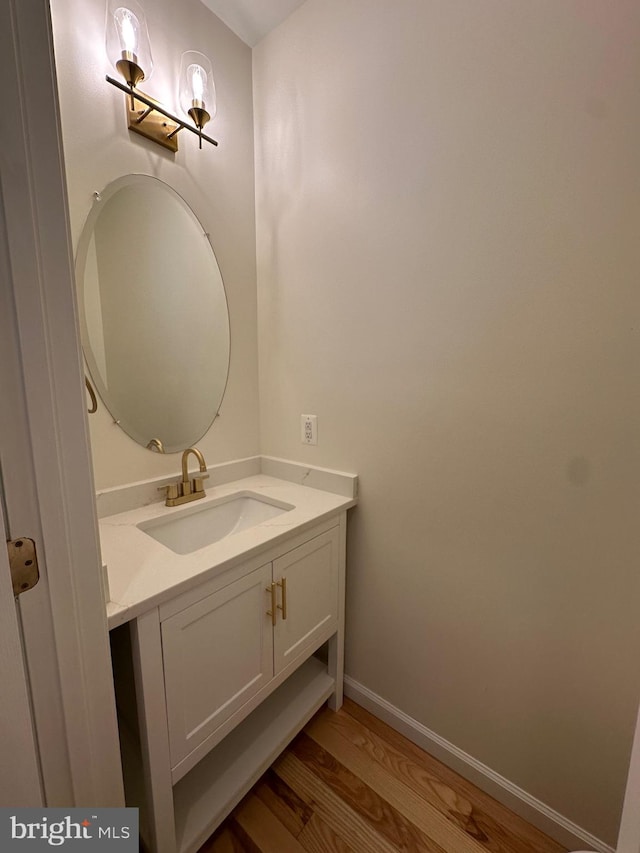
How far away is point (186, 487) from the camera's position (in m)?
1.32

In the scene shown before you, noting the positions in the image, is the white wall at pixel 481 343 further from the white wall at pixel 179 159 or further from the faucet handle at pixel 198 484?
the faucet handle at pixel 198 484

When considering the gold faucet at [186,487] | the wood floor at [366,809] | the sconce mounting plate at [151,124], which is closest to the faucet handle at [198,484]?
the gold faucet at [186,487]

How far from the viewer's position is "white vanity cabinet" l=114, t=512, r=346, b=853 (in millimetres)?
822

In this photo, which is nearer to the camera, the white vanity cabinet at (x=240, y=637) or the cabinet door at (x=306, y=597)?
the white vanity cabinet at (x=240, y=637)

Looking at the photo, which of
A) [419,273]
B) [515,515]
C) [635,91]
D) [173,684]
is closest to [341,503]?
[515,515]

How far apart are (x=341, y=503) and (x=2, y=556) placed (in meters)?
0.97

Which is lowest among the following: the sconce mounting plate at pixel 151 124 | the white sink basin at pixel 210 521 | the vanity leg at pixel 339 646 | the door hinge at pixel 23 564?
the vanity leg at pixel 339 646

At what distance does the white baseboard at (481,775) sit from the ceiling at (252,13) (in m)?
2.59

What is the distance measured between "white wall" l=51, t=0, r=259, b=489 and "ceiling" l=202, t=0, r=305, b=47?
0.03 metres

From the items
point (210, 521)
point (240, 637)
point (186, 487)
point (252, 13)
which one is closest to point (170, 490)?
point (186, 487)

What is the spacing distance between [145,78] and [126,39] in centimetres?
9

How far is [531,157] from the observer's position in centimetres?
91

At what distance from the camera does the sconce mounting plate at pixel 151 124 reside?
1116 millimetres

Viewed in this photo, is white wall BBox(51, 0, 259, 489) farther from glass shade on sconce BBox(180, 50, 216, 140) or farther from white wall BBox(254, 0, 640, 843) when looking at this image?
white wall BBox(254, 0, 640, 843)
